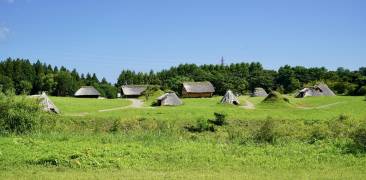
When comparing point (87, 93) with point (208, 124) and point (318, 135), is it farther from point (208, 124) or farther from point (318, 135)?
point (318, 135)

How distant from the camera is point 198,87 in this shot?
80.8 meters

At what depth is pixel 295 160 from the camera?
13227 mm

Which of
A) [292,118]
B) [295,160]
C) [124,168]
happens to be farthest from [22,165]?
[292,118]

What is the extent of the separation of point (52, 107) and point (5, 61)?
186 ft

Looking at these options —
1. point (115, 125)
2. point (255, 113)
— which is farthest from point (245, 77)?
point (115, 125)

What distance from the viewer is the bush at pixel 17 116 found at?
21.5 meters

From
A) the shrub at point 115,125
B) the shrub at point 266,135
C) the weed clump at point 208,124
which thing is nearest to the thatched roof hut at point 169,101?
the weed clump at point 208,124

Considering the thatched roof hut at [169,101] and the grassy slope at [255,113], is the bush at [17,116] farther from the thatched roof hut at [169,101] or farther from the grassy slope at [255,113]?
the thatched roof hut at [169,101]

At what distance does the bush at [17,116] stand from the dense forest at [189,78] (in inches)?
2239

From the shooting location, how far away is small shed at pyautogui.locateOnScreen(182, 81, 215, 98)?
80000mm

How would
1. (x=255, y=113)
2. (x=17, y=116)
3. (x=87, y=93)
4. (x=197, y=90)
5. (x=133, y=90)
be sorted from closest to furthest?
(x=17, y=116), (x=255, y=113), (x=197, y=90), (x=87, y=93), (x=133, y=90)

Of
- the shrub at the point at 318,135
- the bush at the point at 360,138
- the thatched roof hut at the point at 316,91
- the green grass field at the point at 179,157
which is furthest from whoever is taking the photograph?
the thatched roof hut at the point at 316,91

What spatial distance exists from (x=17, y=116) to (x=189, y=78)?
76337mm

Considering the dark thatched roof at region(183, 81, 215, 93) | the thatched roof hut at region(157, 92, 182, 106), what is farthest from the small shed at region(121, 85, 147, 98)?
the thatched roof hut at region(157, 92, 182, 106)
